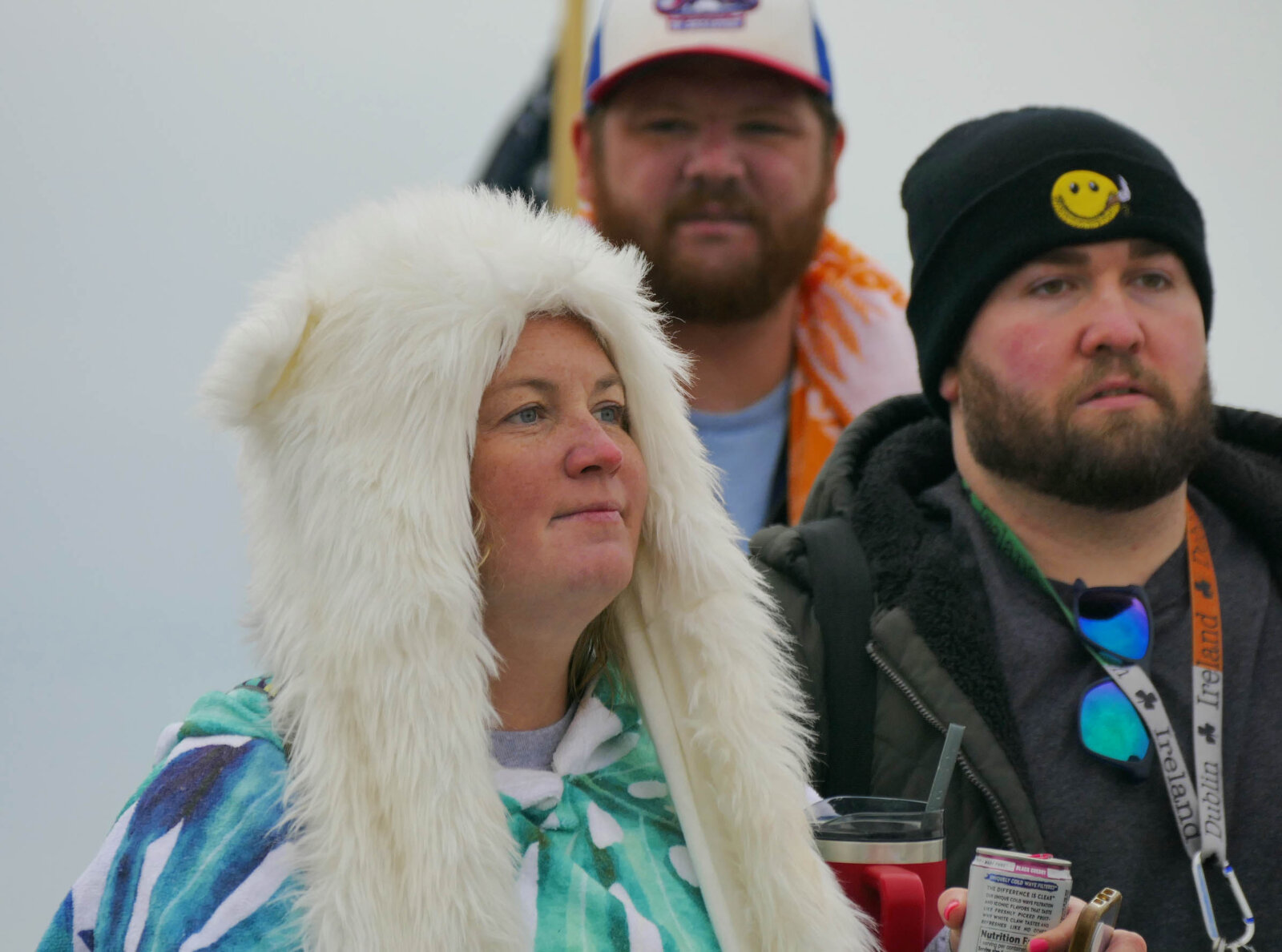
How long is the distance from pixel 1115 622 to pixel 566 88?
2742 mm

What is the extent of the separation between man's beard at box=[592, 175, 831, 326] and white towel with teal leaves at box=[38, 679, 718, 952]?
1.24 metres

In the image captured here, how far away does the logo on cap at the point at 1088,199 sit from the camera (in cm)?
237

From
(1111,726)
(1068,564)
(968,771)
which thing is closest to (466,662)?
(968,771)

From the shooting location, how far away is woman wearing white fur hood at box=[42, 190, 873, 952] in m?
1.54

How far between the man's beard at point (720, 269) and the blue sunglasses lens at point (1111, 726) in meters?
1.10

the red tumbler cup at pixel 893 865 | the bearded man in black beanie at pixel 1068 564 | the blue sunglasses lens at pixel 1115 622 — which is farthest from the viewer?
the blue sunglasses lens at pixel 1115 622

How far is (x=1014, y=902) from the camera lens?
5.31ft

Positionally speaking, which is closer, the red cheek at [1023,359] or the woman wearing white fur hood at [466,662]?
the woman wearing white fur hood at [466,662]

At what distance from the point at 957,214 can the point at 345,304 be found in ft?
3.99

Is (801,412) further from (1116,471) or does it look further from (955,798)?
(955,798)

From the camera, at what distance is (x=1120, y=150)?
8.04 feet

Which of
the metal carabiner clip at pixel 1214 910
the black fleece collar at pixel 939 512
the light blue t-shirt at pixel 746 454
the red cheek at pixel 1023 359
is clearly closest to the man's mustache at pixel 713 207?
the light blue t-shirt at pixel 746 454

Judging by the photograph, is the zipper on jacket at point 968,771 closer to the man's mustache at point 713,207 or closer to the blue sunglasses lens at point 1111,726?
the blue sunglasses lens at point 1111,726

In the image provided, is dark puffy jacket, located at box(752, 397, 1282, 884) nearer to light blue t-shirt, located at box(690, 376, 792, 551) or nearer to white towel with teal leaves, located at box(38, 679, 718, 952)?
light blue t-shirt, located at box(690, 376, 792, 551)
